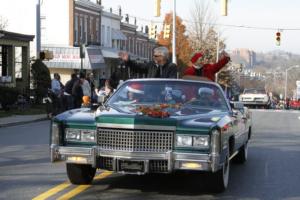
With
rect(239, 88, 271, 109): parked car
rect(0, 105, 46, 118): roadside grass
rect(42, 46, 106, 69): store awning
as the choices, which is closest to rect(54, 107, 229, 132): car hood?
rect(0, 105, 46, 118): roadside grass

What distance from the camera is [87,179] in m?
8.05

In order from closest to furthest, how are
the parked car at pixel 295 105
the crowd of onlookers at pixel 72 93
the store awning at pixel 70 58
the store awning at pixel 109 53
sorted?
1. the crowd of onlookers at pixel 72 93
2. the store awning at pixel 70 58
3. the store awning at pixel 109 53
4. the parked car at pixel 295 105

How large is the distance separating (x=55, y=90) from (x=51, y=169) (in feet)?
45.0

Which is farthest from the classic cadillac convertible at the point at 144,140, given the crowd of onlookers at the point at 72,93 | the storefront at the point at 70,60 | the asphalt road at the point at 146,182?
the storefront at the point at 70,60

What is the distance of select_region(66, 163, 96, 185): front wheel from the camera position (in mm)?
7789

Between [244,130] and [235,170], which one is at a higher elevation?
[244,130]

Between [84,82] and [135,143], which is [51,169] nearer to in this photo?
[135,143]

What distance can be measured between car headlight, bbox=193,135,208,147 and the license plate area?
0.67m

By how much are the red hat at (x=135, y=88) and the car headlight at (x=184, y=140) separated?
Answer: 1.80 meters

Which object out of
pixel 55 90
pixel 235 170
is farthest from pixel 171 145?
pixel 55 90

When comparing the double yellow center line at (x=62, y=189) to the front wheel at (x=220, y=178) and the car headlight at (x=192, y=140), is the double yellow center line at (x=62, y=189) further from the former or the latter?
the front wheel at (x=220, y=178)

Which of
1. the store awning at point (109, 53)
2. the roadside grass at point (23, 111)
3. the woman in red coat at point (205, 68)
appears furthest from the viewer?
the store awning at point (109, 53)

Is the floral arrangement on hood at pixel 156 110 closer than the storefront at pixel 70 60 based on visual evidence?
Yes

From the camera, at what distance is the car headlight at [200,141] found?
6.89m
